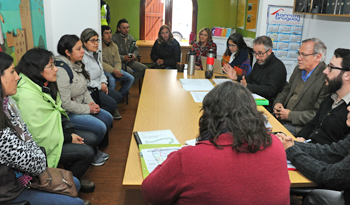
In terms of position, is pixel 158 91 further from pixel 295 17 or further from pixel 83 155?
pixel 295 17

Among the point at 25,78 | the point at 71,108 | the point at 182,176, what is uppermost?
the point at 25,78

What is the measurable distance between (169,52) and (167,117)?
3.07m

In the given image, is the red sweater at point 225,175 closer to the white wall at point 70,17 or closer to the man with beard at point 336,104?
the man with beard at point 336,104

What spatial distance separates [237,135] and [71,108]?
1.89 meters

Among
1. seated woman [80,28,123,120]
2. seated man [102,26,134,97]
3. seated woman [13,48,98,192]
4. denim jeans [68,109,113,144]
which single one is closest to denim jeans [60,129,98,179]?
seated woman [13,48,98,192]

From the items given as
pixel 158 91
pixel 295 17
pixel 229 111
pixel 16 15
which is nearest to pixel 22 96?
pixel 16 15

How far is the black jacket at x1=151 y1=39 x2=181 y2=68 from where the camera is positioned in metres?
4.98

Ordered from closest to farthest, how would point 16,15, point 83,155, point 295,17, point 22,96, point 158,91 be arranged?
point 22,96, point 83,155, point 16,15, point 158,91, point 295,17

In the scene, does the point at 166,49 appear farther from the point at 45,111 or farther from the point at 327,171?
the point at 327,171

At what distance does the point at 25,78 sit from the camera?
6.31ft

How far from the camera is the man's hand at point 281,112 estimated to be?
252cm

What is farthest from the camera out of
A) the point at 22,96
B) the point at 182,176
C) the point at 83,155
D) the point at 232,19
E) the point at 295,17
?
the point at 232,19

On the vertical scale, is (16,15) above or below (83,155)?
above

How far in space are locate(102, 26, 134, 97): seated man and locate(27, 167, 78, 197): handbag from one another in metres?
2.51
